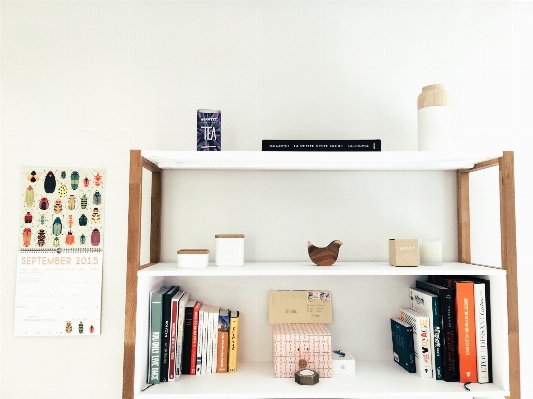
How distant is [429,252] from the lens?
1.43 metres

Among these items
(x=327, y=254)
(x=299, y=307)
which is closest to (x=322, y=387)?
(x=299, y=307)

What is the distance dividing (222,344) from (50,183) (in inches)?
37.6

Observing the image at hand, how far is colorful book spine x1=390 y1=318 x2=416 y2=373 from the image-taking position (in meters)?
1.41

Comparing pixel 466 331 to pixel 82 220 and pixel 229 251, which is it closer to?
pixel 229 251

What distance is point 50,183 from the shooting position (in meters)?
1.59

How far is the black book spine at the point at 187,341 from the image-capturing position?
1.39 meters

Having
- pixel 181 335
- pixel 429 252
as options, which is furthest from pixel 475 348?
pixel 181 335

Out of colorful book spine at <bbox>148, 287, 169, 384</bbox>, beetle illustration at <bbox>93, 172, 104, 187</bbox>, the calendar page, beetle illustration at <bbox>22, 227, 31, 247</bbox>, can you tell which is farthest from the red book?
beetle illustration at <bbox>22, 227, 31, 247</bbox>

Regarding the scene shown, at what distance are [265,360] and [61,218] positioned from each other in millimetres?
1013

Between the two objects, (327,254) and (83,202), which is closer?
(327,254)

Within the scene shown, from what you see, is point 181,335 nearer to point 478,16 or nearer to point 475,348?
point 475,348

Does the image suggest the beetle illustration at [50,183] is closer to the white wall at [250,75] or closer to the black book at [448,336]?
the white wall at [250,75]

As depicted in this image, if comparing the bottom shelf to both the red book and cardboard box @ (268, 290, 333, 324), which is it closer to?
the red book

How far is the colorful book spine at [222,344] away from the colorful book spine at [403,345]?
0.65 meters
